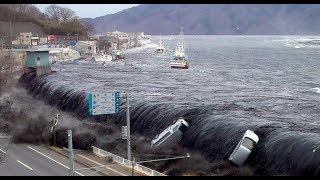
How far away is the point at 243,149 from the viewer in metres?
22.6

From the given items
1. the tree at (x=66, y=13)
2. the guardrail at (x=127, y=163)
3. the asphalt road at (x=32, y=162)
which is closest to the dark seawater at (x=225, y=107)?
the guardrail at (x=127, y=163)

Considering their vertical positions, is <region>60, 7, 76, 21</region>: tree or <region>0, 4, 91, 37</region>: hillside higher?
<region>60, 7, 76, 21</region>: tree

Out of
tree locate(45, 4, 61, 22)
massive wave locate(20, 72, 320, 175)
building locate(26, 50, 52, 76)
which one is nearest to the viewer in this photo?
massive wave locate(20, 72, 320, 175)

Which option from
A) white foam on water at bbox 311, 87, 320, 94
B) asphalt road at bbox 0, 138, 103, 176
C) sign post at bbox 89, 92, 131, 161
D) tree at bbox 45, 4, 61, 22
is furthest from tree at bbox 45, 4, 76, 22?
sign post at bbox 89, 92, 131, 161

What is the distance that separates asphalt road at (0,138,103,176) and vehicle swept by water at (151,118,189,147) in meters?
5.13

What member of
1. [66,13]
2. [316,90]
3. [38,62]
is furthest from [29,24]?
[316,90]

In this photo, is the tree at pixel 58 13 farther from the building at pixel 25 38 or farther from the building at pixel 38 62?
the building at pixel 38 62

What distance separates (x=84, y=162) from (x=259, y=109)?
1515 centimetres

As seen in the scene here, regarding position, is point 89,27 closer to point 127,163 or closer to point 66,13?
point 66,13

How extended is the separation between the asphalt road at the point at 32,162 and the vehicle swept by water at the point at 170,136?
5132 mm

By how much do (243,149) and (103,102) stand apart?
23.1ft

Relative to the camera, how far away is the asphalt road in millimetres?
21344

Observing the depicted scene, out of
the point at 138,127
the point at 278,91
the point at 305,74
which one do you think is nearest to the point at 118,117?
the point at 138,127

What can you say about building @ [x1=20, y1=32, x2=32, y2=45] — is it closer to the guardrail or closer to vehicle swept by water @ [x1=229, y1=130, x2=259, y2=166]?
the guardrail
